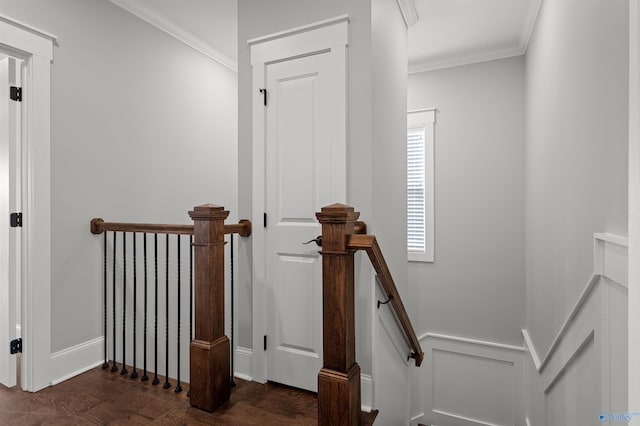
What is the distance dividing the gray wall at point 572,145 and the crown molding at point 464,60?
0.48 metres

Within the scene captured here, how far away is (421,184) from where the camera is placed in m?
4.28

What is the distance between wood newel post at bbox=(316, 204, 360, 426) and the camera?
5.19 feet

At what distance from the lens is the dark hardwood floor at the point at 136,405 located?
72.9 inches

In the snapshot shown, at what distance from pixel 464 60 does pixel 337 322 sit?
3488 mm

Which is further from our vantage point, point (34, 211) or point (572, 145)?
point (34, 211)

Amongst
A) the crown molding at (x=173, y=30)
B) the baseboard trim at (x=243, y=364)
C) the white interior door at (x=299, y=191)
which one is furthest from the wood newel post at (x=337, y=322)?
the crown molding at (x=173, y=30)

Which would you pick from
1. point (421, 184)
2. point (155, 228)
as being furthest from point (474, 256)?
point (155, 228)

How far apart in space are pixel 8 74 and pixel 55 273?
1207 millimetres

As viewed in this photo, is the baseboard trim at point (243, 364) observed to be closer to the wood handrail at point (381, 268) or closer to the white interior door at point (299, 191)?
the white interior door at point (299, 191)

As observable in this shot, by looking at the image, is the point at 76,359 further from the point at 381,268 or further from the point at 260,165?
the point at 381,268

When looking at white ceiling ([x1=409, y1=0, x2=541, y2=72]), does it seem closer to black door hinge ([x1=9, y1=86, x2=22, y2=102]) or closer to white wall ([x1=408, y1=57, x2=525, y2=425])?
white wall ([x1=408, y1=57, x2=525, y2=425])

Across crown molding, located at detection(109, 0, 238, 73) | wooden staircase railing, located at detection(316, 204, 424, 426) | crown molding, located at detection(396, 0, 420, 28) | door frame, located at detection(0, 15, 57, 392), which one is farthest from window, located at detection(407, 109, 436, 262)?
door frame, located at detection(0, 15, 57, 392)

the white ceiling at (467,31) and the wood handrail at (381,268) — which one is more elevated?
the white ceiling at (467,31)

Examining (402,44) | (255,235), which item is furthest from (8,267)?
(402,44)
